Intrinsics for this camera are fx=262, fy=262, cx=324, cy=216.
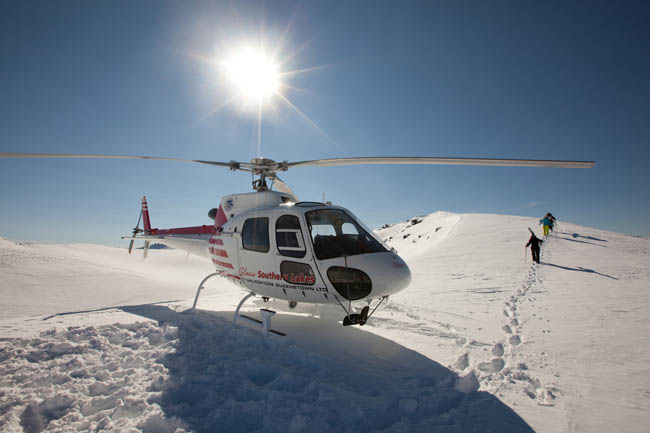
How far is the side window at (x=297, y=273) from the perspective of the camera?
14.4 ft

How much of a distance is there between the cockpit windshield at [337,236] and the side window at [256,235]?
3.22 feet

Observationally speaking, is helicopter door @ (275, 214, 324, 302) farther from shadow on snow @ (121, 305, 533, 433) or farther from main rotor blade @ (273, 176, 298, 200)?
main rotor blade @ (273, 176, 298, 200)

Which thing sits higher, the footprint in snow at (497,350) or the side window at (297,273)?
the side window at (297,273)

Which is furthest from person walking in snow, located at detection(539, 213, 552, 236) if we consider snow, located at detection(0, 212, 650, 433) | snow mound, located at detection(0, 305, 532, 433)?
snow mound, located at detection(0, 305, 532, 433)

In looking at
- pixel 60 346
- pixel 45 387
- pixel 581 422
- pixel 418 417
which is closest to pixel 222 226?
pixel 60 346

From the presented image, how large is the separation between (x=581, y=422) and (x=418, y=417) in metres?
1.46

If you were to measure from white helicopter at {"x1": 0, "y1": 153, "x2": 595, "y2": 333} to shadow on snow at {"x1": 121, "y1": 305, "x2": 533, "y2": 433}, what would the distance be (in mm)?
646

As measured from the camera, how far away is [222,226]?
6344 mm

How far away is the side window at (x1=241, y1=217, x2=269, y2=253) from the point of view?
16.5 ft

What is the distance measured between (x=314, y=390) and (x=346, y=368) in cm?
77

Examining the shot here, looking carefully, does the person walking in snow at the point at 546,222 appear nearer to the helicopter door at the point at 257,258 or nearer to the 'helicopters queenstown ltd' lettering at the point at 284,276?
the 'helicopters queenstown ltd' lettering at the point at 284,276

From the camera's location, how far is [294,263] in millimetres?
4574

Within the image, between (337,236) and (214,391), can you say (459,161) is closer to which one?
(337,236)

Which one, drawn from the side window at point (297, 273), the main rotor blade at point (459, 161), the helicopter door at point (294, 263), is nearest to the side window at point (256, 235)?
the helicopter door at point (294, 263)
